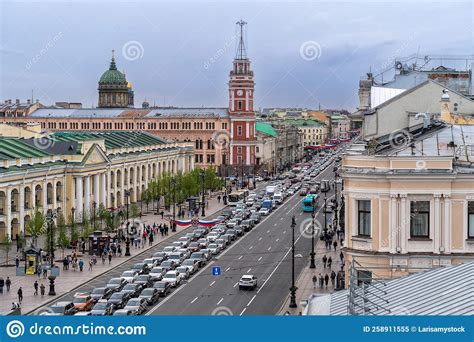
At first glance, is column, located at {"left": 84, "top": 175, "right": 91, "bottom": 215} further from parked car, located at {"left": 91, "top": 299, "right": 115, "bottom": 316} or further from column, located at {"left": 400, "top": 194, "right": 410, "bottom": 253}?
column, located at {"left": 400, "top": 194, "right": 410, "bottom": 253}

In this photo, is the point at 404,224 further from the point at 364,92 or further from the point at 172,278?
the point at 364,92

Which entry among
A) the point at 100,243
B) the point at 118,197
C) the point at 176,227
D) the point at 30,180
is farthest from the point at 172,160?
the point at 100,243

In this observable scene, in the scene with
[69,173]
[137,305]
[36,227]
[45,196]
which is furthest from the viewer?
[69,173]

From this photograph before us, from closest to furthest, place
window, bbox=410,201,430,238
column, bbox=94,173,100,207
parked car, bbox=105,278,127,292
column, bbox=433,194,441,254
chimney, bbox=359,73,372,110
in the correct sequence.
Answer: column, bbox=433,194,441,254
window, bbox=410,201,430,238
parked car, bbox=105,278,127,292
chimney, bbox=359,73,372,110
column, bbox=94,173,100,207

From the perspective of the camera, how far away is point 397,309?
45.3 ft

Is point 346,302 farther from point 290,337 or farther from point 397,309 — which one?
point 290,337

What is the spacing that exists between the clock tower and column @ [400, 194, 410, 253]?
299 feet

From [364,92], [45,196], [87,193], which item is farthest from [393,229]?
[87,193]

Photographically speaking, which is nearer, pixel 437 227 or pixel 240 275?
pixel 437 227

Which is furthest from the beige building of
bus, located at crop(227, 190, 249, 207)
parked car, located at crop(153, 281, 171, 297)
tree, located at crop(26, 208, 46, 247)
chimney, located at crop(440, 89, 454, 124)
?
chimney, located at crop(440, 89, 454, 124)

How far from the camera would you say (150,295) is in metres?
37.4

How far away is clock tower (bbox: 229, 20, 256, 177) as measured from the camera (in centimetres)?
11706

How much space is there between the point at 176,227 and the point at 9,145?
13855 mm

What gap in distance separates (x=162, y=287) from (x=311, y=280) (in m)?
7.77
